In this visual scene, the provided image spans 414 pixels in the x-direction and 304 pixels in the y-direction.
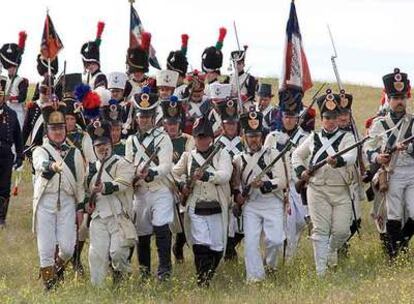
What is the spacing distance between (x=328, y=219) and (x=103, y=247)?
2.73m

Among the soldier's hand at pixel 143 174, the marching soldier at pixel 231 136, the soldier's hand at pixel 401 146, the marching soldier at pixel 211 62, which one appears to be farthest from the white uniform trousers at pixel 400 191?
the marching soldier at pixel 211 62

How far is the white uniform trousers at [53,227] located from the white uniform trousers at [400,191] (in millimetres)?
3935

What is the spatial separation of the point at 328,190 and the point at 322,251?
742 millimetres

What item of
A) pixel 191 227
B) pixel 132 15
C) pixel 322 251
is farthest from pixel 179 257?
pixel 132 15

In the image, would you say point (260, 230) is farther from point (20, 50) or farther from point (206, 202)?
point (20, 50)

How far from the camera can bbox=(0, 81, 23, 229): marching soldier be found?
51.5ft

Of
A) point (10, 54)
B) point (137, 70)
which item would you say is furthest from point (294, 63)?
point (10, 54)

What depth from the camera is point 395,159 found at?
1227 centimetres

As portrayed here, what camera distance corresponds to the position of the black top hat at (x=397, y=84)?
12.2 m

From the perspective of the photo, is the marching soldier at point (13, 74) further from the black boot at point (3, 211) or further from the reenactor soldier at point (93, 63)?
the black boot at point (3, 211)

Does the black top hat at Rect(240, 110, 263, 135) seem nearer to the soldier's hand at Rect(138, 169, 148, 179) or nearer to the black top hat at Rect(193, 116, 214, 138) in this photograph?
the black top hat at Rect(193, 116, 214, 138)

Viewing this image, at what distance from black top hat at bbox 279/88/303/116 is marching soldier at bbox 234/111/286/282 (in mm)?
1188

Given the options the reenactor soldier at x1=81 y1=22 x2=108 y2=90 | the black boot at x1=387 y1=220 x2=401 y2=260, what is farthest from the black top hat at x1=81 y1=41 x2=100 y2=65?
the black boot at x1=387 y1=220 x2=401 y2=260

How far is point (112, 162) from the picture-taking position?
1188cm
